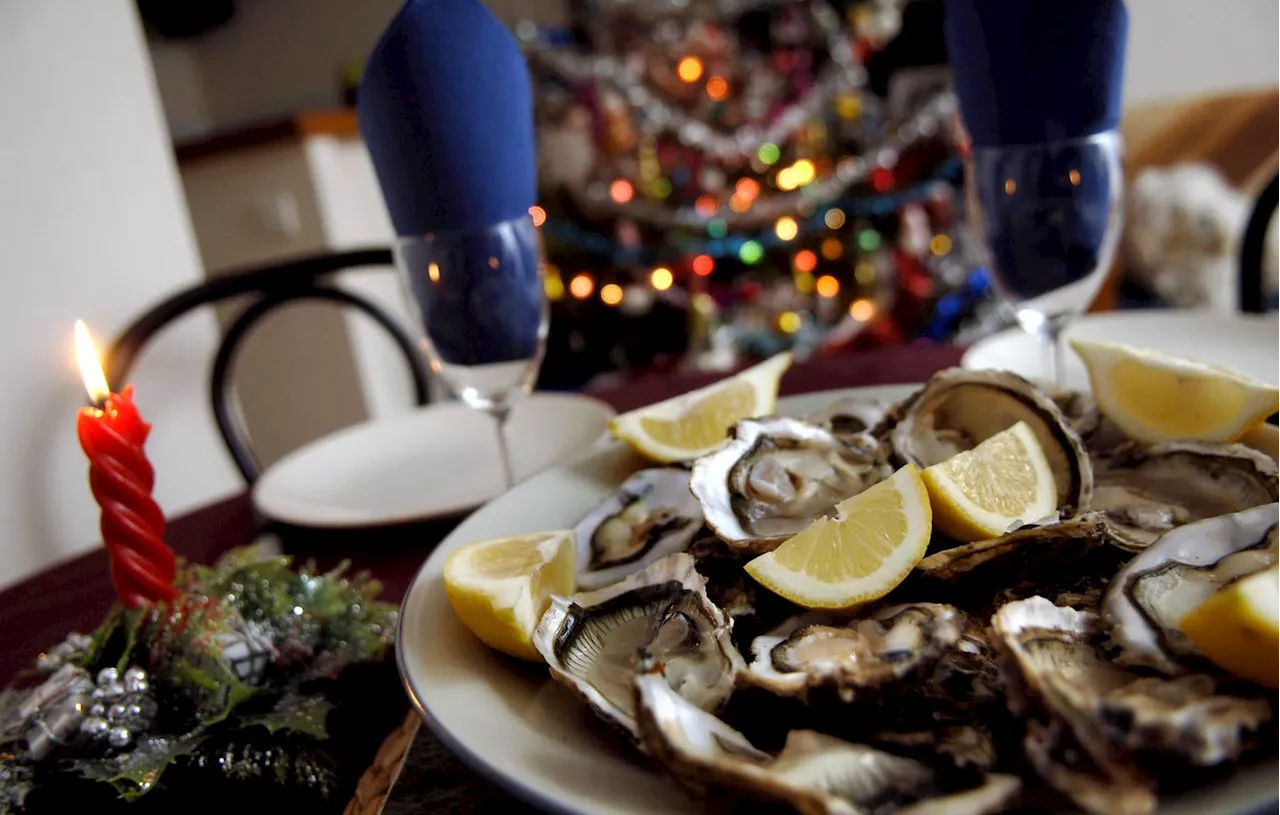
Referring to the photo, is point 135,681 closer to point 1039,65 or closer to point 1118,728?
point 1118,728

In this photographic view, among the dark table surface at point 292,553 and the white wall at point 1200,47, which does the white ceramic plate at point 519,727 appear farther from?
the white wall at point 1200,47

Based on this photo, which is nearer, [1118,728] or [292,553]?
[1118,728]

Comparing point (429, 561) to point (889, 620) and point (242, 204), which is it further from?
point (242, 204)

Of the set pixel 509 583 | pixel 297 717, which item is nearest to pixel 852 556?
pixel 509 583

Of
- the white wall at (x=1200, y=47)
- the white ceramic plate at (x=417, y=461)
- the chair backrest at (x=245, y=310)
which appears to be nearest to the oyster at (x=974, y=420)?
the white ceramic plate at (x=417, y=461)

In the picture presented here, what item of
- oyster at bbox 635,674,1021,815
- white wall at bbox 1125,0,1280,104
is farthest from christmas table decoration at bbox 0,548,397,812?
white wall at bbox 1125,0,1280,104

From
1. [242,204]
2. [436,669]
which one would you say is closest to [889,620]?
[436,669]
